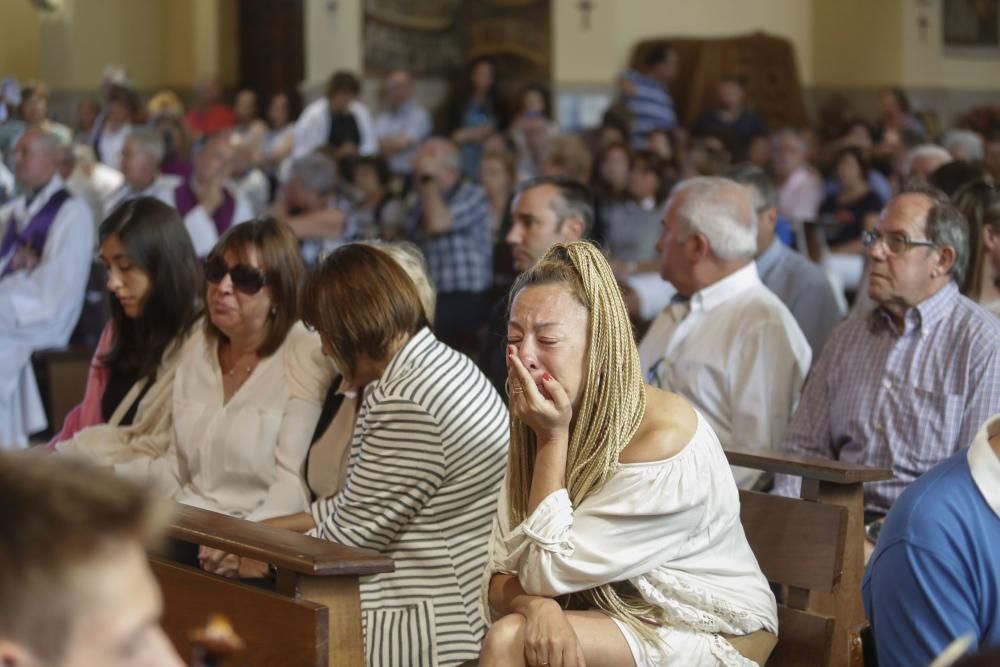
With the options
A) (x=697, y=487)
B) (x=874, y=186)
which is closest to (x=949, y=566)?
(x=697, y=487)

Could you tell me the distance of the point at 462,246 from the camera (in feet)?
26.0

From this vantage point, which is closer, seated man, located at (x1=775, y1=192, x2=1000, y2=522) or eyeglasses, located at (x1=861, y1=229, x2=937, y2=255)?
seated man, located at (x1=775, y1=192, x2=1000, y2=522)

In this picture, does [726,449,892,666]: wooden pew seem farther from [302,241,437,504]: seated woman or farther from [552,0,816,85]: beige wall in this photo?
[552,0,816,85]: beige wall

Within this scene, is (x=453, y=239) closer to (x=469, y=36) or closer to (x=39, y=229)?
(x=39, y=229)

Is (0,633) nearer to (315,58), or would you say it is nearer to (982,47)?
(315,58)

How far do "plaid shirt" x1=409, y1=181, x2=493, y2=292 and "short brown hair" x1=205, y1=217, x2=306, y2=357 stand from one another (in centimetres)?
384

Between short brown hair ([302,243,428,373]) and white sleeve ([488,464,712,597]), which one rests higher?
short brown hair ([302,243,428,373])

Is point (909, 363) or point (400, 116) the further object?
point (400, 116)

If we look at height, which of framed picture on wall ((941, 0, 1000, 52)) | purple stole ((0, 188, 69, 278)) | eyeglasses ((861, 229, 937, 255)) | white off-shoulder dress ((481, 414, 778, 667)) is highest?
framed picture on wall ((941, 0, 1000, 52))

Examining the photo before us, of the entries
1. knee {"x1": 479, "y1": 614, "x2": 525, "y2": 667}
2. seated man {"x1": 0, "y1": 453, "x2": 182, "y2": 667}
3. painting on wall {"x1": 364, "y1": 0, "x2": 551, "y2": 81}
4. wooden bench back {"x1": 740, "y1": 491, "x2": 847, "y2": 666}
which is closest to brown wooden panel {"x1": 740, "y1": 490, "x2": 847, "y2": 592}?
wooden bench back {"x1": 740, "y1": 491, "x2": 847, "y2": 666}

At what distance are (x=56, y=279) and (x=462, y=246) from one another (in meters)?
2.27

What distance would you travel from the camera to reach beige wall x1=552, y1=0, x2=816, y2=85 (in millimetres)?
14672

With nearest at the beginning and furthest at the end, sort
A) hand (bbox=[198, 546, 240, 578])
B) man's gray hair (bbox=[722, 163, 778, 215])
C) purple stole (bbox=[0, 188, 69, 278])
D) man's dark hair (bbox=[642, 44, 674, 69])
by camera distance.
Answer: hand (bbox=[198, 546, 240, 578]) → man's gray hair (bbox=[722, 163, 778, 215]) → purple stole (bbox=[0, 188, 69, 278]) → man's dark hair (bbox=[642, 44, 674, 69])

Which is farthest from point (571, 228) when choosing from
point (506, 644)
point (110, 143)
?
point (110, 143)
